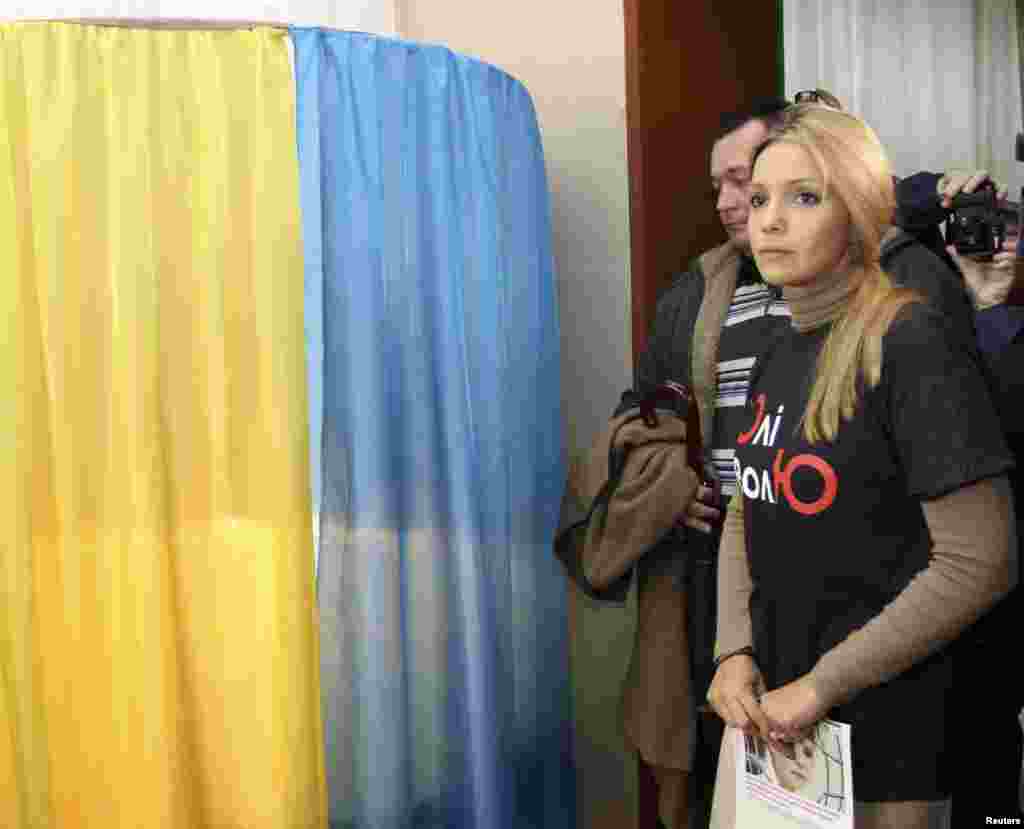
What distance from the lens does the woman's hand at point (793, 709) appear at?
3.84ft

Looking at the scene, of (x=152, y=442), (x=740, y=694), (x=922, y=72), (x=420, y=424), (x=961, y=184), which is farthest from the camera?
(x=922, y=72)

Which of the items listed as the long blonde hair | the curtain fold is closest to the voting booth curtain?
the long blonde hair

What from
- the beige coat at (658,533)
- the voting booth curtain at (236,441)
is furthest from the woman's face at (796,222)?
the voting booth curtain at (236,441)

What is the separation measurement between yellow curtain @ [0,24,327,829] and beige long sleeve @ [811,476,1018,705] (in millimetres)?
845

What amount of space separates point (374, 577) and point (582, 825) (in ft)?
2.92

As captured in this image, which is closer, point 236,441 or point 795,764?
point 795,764

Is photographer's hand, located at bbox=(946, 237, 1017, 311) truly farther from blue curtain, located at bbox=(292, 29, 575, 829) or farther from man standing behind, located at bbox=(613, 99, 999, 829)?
blue curtain, located at bbox=(292, 29, 575, 829)

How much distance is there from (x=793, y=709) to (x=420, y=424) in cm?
76

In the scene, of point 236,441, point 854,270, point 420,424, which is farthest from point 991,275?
point 236,441

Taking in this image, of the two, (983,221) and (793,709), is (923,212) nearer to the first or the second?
(983,221)

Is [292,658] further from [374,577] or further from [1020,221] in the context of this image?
[1020,221]

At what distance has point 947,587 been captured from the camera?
43.8 inches

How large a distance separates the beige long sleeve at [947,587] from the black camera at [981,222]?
1.24 feet

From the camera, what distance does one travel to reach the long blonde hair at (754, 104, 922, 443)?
3.82 ft
